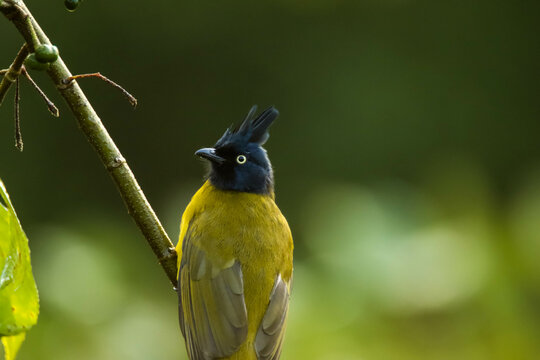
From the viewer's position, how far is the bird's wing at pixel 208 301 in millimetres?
2521

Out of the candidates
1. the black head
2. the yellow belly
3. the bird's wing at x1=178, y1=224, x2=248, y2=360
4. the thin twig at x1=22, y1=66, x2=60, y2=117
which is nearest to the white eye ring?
the black head

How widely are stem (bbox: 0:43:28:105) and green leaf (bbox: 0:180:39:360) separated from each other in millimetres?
165

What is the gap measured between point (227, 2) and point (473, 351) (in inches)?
216

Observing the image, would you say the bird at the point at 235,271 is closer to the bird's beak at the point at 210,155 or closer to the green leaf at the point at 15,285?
the bird's beak at the point at 210,155

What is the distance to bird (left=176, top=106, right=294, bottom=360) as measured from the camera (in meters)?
2.54

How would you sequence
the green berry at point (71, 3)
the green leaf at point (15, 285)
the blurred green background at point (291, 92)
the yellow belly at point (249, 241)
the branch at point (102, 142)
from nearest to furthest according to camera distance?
Answer: 1. the green leaf at point (15, 285)
2. the green berry at point (71, 3)
3. the branch at point (102, 142)
4. the yellow belly at point (249, 241)
5. the blurred green background at point (291, 92)

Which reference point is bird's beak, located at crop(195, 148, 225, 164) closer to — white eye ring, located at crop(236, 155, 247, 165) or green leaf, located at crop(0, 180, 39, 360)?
white eye ring, located at crop(236, 155, 247, 165)

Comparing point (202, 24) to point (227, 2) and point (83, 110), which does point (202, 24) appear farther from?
point (83, 110)

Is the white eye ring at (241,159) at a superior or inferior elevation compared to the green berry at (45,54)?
inferior

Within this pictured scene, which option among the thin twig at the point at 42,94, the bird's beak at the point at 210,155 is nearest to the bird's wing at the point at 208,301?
the bird's beak at the point at 210,155

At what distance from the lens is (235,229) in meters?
2.75

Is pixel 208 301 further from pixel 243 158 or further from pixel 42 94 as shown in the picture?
pixel 42 94

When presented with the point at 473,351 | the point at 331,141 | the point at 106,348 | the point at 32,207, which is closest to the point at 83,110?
the point at 106,348

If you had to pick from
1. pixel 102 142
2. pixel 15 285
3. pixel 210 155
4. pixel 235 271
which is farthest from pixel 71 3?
pixel 210 155
